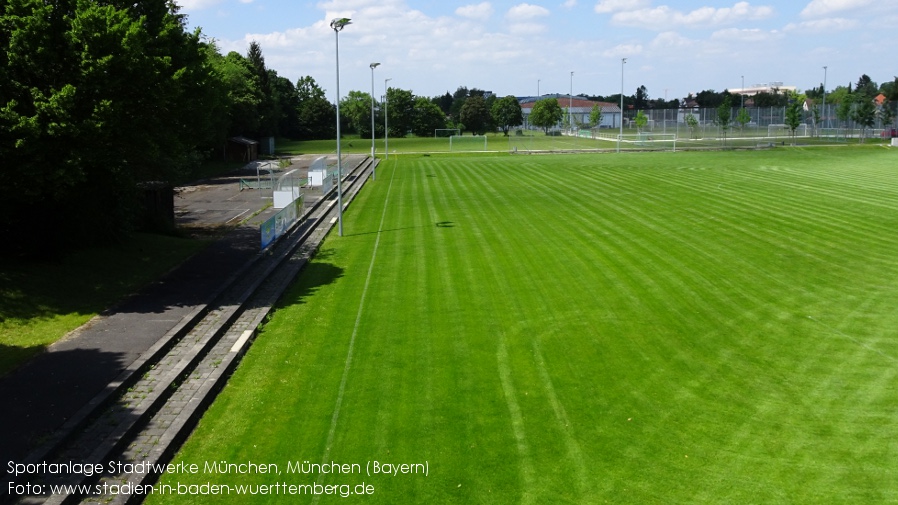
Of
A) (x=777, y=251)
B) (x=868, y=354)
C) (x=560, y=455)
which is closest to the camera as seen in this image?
(x=560, y=455)

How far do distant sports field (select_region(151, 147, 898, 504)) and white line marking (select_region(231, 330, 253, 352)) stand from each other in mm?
339

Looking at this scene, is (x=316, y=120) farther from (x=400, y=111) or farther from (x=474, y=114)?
(x=474, y=114)

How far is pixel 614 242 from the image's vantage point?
962 inches

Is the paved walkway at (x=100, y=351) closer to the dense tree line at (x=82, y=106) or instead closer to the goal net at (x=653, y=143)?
the dense tree line at (x=82, y=106)

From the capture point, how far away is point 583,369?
13219mm

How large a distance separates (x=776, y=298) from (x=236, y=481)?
45.6 ft

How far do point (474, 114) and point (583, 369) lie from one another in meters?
117

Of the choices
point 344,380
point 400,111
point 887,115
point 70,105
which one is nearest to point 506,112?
point 400,111

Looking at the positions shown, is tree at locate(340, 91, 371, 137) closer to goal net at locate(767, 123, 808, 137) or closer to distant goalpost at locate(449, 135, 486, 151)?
distant goalpost at locate(449, 135, 486, 151)

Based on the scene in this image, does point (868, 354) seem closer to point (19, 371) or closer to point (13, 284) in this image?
point (19, 371)

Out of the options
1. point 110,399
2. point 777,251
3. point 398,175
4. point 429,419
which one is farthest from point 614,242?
point 398,175

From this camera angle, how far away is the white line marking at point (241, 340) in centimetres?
1423

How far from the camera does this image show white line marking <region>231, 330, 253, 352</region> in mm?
14234

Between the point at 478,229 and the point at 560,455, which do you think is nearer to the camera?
the point at 560,455
